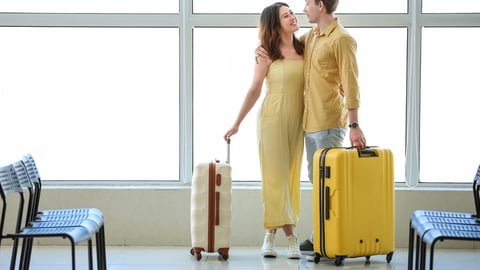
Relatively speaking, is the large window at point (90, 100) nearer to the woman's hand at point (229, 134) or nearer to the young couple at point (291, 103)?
the woman's hand at point (229, 134)

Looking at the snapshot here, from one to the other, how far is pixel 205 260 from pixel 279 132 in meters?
0.87

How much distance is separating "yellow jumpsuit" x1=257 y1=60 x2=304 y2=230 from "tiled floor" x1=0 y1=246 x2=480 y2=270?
28 cm

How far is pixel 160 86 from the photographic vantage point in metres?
5.46

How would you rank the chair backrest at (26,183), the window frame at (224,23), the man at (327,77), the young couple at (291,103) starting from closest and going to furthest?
the chair backrest at (26,183)
the man at (327,77)
the young couple at (291,103)
the window frame at (224,23)

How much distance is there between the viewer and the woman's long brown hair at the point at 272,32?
191 inches

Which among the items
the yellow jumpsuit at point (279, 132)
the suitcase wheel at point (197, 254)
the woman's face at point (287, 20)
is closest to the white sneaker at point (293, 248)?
the yellow jumpsuit at point (279, 132)

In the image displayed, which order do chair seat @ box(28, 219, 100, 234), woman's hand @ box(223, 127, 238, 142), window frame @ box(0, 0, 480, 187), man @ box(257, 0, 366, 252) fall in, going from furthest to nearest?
window frame @ box(0, 0, 480, 187) → woman's hand @ box(223, 127, 238, 142) → man @ box(257, 0, 366, 252) → chair seat @ box(28, 219, 100, 234)

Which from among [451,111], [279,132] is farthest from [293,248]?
[451,111]

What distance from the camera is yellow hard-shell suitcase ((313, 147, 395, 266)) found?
14.7 ft

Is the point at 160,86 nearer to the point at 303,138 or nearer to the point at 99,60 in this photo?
the point at 99,60

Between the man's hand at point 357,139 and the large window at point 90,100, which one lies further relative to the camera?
the large window at point 90,100

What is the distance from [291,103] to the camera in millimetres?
4836

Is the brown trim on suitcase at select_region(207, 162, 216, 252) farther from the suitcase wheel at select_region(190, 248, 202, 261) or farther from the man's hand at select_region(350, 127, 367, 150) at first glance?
the man's hand at select_region(350, 127, 367, 150)

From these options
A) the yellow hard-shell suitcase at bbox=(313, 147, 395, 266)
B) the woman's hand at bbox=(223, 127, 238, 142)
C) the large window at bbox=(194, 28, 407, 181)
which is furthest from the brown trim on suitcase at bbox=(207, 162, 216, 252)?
the large window at bbox=(194, 28, 407, 181)
